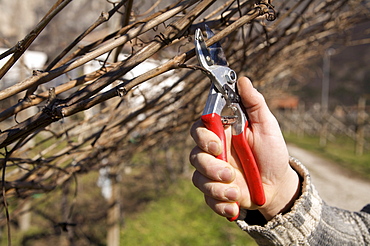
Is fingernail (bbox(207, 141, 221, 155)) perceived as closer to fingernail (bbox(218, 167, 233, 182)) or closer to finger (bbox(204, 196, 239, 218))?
fingernail (bbox(218, 167, 233, 182))

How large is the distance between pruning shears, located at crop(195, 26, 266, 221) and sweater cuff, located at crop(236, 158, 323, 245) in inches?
5.1

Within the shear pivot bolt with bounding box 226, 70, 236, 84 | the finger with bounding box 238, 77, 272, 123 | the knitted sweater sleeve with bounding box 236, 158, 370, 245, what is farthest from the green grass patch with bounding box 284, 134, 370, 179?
the shear pivot bolt with bounding box 226, 70, 236, 84

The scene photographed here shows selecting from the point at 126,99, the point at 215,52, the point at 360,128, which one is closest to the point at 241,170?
the point at 215,52

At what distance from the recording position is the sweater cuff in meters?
1.30

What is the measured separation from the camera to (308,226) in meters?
1.34

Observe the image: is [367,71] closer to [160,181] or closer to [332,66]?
[332,66]

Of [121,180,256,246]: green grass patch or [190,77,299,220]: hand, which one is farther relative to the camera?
[121,180,256,246]: green grass patch

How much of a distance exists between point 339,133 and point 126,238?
1582 cm

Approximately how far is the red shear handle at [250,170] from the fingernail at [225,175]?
0.16 meters

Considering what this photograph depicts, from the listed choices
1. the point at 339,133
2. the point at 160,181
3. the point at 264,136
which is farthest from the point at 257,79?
the point at 339,133

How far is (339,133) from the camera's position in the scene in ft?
60.6

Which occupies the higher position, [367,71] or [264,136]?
[264,136]

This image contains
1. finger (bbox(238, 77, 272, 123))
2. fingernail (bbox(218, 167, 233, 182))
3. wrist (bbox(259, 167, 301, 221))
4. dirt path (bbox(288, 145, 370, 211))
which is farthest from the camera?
dirt path (bbox(288, 145, 370, 211))

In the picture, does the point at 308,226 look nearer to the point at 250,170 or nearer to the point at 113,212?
the point at 250,170
